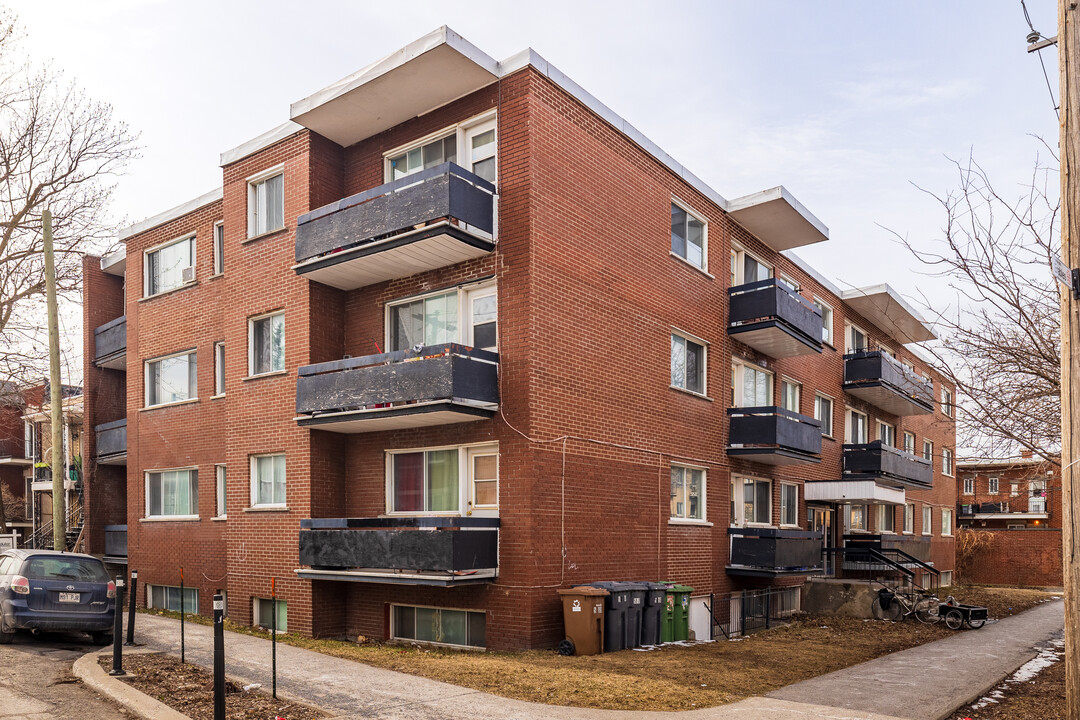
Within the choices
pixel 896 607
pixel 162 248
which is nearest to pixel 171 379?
pixel 162 248

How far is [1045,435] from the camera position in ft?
43.4

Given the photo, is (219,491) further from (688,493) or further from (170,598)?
(688,493)

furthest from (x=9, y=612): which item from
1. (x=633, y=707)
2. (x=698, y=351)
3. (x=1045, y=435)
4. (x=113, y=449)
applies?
(x=1045, y=435)

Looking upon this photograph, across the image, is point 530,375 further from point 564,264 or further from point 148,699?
point 148,699

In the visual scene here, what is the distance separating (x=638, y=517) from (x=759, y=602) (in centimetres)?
691

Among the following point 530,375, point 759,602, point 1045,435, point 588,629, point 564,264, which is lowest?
point 759,602

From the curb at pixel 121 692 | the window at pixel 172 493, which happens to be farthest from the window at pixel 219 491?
the curb at pixel 121 692

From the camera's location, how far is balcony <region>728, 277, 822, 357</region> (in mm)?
21688

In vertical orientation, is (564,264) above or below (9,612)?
above

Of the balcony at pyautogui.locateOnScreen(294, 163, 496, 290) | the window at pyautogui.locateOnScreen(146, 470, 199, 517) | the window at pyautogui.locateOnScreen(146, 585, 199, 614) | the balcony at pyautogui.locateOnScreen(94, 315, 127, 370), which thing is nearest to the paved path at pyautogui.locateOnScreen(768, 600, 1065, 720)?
the balcony at pyautogui.locateOnScreen(294, 163, 496, 290)

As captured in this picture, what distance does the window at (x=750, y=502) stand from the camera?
2256 centimetres

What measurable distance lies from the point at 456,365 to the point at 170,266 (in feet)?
39.4

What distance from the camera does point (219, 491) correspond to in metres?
21.1

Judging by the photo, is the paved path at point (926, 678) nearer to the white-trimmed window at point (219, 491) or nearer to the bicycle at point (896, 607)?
the bicycle at point (896, 607)
